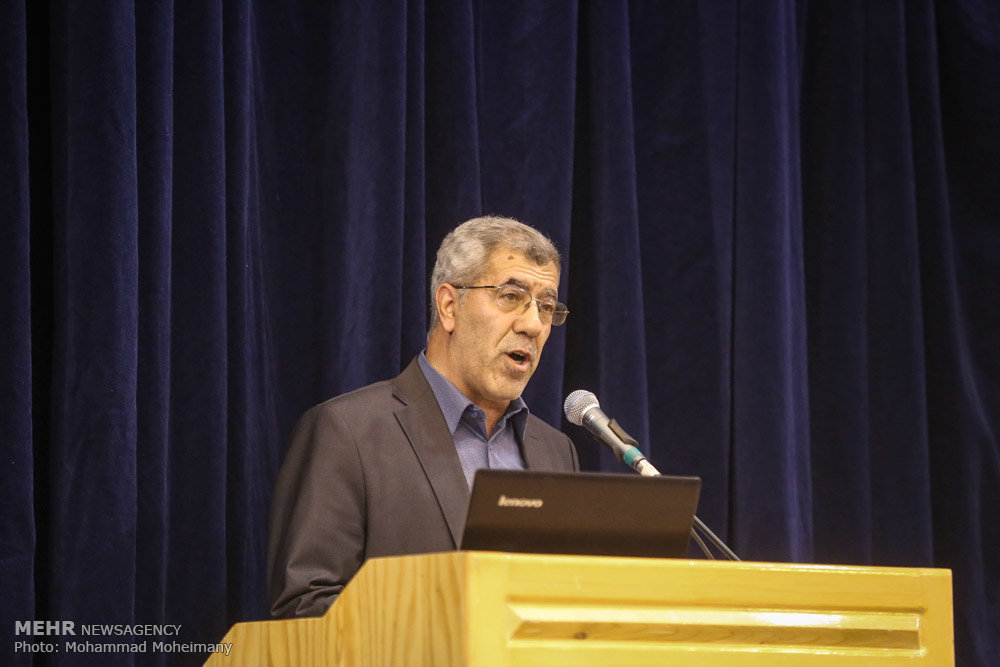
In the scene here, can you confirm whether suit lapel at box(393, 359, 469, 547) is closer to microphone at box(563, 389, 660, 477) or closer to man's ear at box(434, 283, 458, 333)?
man's ear at box(434, 283, 458, 333)

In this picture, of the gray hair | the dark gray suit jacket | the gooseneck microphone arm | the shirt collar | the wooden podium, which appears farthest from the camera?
the gray hair

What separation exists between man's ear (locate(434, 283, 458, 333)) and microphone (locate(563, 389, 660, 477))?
551mm

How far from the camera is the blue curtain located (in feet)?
8.05

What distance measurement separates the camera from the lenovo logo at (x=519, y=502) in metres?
1.66

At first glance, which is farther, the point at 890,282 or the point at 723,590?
the point at 890,282

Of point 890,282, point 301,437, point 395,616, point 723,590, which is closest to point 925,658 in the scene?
point 723,590

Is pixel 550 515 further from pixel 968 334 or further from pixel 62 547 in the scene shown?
pixel 968 334

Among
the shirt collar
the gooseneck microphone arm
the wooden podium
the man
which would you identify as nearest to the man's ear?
the man

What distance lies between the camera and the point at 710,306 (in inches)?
138

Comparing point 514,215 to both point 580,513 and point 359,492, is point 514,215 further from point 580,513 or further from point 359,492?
point 580,513

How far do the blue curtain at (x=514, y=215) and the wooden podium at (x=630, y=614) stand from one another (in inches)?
37.5

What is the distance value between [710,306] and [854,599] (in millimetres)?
1867

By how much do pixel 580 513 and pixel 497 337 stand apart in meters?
1.18

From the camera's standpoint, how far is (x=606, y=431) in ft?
7.65
